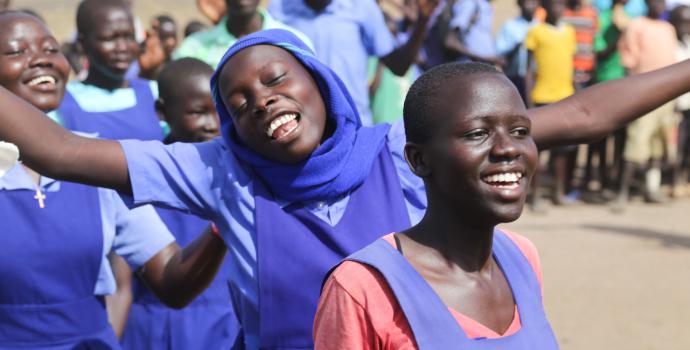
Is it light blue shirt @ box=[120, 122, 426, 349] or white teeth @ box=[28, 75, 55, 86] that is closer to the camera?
light blue shirt @ box=[120, 122, 426, 349]

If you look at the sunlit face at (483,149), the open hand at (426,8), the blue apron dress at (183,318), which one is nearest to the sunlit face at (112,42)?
the open hand at (426,8)

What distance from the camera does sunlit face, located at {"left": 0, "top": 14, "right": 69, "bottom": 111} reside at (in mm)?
3785

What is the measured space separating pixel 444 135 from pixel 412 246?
23cm

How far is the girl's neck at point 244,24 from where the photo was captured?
6.27 m

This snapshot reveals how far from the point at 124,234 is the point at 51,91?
532 mm

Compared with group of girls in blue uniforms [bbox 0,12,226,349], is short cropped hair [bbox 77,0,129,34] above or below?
above

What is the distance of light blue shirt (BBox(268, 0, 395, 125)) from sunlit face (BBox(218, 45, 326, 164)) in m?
3.51

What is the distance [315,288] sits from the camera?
9.23 feet

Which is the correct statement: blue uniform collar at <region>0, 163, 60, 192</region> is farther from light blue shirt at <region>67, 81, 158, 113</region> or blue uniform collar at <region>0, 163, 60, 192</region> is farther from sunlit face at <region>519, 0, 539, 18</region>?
sunlit face at <region>519, 0, 539, 18</region>

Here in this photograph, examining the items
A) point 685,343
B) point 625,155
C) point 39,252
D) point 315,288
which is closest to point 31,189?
point 39,252

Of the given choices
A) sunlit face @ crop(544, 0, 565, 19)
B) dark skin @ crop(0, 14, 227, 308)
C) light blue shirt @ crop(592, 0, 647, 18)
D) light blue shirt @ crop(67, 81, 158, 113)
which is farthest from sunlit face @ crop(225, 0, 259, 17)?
light blue shirt @ crop(592, 0, 647, 18)

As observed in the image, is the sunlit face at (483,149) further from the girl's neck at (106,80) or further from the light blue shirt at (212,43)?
the light blue shirt at (212,43)

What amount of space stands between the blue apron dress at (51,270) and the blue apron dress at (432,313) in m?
1.57

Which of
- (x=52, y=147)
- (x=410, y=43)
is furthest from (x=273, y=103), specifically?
(x=410, y=43)
